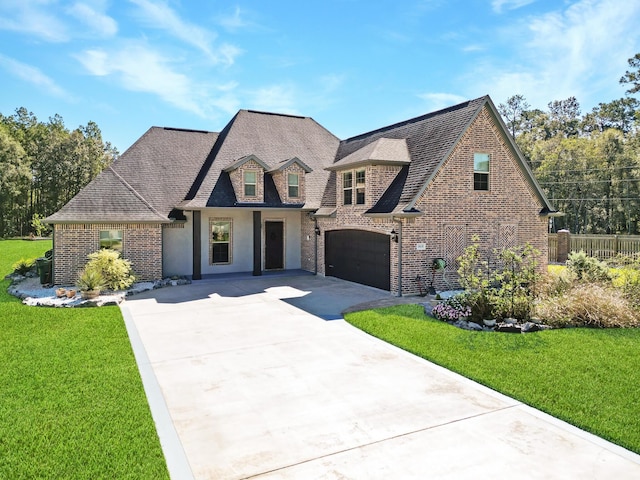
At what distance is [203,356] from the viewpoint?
836 centimetres

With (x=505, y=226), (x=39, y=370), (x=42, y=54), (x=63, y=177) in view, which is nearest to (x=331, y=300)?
(x=505, y=226)

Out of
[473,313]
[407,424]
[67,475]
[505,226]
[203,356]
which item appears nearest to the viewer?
[67,475]

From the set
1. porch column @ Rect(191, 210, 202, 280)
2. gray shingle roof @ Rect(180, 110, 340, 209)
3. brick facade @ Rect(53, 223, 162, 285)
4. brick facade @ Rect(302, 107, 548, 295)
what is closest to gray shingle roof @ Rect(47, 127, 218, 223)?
brick facade @ Rect(53, 223, 162, 285)

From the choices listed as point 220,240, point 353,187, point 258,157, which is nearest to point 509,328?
point 353,187

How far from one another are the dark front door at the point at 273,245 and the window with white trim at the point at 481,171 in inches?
361

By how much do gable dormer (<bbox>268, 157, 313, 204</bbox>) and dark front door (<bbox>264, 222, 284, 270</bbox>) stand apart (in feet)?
6.10

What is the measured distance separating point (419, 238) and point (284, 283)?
5778 millimetres

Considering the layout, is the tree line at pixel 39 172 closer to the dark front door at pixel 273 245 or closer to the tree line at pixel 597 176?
the dark front door at pixel 273 245

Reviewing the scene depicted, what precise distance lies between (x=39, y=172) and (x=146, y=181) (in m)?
36.9

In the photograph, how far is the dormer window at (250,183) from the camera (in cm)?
1861

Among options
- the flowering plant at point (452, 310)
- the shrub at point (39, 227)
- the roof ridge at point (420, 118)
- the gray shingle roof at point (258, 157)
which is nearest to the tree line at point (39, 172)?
the shrub at point (39, 227)

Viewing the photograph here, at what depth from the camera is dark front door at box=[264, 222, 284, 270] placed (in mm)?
20438

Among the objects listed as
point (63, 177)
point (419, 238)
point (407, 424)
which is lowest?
point (407, 424)

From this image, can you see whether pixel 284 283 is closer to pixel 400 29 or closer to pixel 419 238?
pixel 419 238
